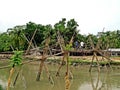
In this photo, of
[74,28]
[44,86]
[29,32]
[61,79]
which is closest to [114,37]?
[74,28]

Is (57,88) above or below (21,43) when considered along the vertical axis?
below

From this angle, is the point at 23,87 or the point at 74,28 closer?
the point at 23,87

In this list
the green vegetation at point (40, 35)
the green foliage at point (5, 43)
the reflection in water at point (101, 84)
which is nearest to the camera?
the reflection in water at point (101, 84)

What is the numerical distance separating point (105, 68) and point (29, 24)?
25776mm

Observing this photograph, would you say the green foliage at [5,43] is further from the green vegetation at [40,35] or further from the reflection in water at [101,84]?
the reflection in water at [101,84]

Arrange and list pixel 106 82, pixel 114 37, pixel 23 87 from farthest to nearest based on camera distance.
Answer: pixel 114 37 < pixel 106 82 < pixel 23 87

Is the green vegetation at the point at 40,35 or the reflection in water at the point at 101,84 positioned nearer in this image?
the reflection in water at the point at 101,84

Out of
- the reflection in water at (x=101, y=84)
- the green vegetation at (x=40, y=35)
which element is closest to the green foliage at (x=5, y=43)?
the green vegetation at (x=40, y=35)

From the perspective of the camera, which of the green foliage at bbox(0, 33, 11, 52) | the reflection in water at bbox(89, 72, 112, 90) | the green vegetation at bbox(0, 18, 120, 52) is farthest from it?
the green foliage at bbox(0, 33, 11, 52)

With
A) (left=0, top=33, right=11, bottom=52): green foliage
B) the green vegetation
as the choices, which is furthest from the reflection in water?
(left=0, top=33, right=11, bottom=52): green foliage

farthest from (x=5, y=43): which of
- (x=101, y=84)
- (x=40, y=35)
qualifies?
(x=101, y=84)

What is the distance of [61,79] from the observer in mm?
24312

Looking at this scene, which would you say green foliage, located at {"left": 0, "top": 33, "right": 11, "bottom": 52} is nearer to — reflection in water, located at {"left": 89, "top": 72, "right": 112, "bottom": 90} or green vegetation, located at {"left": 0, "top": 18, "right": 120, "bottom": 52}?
green vegetation, located at {"left": 0, "top": 18, "right": 120, "bottom": 52}

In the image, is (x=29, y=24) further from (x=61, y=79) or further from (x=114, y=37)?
(x=61, y=79)
